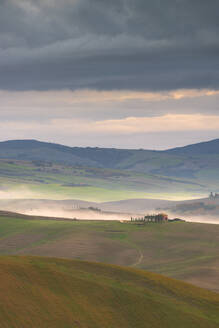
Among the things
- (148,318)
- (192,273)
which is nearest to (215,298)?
(148,318)

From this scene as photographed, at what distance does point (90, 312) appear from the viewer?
69500 millimetres

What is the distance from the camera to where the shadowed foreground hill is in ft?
212

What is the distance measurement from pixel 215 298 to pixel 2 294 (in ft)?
131

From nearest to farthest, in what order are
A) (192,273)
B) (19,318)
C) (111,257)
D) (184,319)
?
(19,318) < (184,319) < (192,273) < (111,257)

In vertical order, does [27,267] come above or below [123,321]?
above

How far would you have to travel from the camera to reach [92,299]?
73.7 m

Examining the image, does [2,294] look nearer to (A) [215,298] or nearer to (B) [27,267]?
(B) [27,267]

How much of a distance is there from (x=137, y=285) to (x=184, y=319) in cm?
1249

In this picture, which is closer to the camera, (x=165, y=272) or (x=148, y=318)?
(x=148, y=318)

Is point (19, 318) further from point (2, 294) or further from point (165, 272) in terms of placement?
point (165, 272)

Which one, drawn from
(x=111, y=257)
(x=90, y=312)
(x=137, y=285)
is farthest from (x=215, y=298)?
(x=111, y=257)

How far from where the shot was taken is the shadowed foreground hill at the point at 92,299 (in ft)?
212

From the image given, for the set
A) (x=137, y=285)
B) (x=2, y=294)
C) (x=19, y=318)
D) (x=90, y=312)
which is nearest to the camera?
(x=19, y=318)

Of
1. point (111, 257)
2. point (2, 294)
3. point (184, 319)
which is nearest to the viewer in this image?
point (2, 294)
